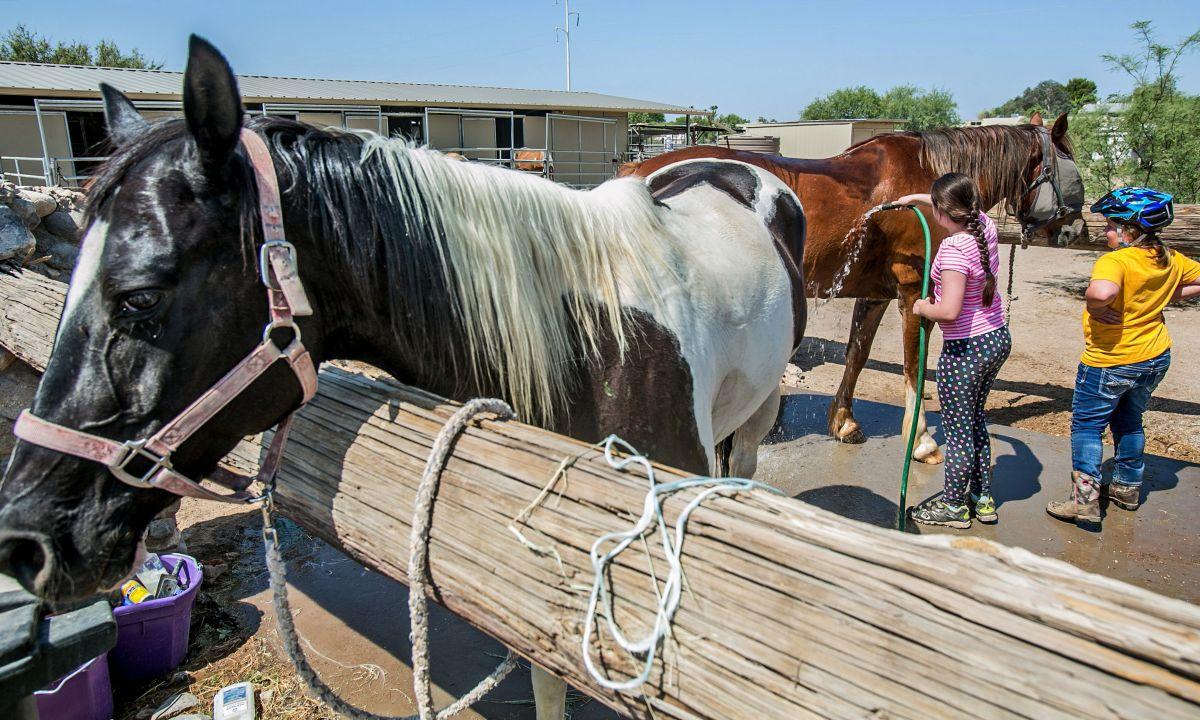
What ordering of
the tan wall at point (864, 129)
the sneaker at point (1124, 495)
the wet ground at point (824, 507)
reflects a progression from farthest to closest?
the tan wall at point (864, 129), the sneaker at point (1124, 495), the wet ground at point (824, 507)

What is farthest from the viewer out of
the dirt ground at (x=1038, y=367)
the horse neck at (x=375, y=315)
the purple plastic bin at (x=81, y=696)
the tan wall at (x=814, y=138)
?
the tan wall at (x=814, y=138)

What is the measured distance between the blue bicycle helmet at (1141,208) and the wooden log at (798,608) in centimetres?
360

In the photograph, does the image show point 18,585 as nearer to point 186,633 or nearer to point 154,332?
point 154,332

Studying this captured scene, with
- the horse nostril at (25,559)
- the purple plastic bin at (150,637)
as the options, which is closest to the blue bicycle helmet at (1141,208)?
the horse nostril at (25,559)

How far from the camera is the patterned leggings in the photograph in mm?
3479

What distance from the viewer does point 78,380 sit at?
1194 mm

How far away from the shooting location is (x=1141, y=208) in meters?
3.42

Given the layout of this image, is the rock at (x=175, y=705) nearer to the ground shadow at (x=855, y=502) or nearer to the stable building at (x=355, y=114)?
the ground shadow at (x=855, y=502)

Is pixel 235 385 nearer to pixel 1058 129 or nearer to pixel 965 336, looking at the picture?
pixel 965 336

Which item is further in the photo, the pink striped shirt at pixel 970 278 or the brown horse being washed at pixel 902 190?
the brown horse being washed at pixel 902 190

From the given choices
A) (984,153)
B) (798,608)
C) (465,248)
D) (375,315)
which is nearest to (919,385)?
(984,153)

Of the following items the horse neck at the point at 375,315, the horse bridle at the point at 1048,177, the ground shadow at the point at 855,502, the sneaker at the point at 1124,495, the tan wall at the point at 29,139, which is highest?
the tan wall at the point at 29,139

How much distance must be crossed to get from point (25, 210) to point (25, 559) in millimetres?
3787

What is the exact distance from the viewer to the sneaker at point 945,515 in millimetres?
3822
